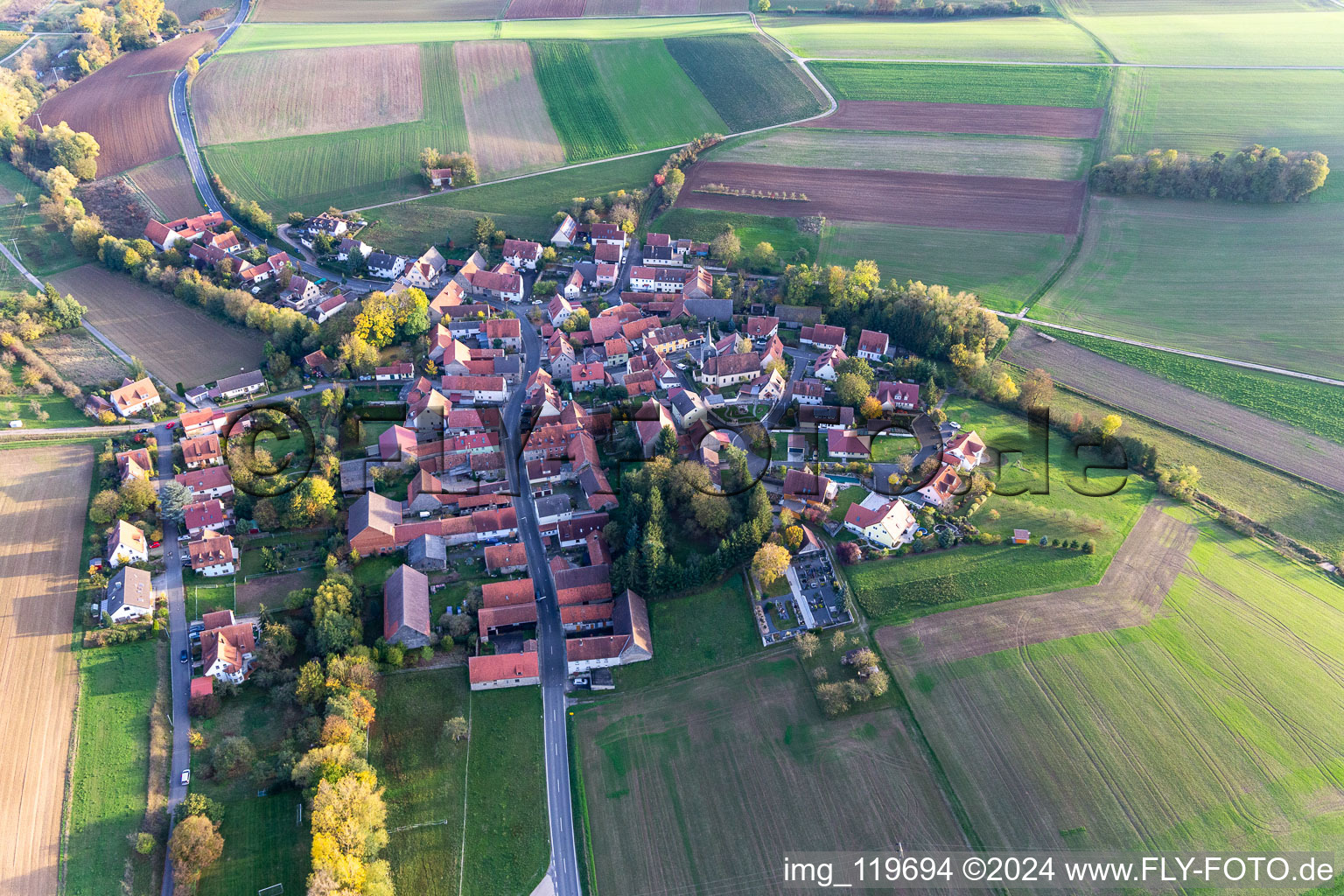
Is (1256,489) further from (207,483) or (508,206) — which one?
(508,206)

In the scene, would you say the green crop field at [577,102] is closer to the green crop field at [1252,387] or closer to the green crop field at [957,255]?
the green crop field at [957,255]

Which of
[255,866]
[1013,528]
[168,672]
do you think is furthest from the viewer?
[1013,528]

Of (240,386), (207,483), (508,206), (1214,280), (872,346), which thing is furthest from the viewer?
(508,206)

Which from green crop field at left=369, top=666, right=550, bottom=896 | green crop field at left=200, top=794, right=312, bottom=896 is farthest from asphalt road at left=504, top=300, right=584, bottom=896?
green crop field at left=200, top=794, right=312, bottom=896

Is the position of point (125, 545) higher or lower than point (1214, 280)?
lower

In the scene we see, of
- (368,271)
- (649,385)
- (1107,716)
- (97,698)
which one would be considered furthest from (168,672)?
(1107,716)

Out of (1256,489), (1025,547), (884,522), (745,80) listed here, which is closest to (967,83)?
(745,80)

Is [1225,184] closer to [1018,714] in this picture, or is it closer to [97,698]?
[1018,714]
